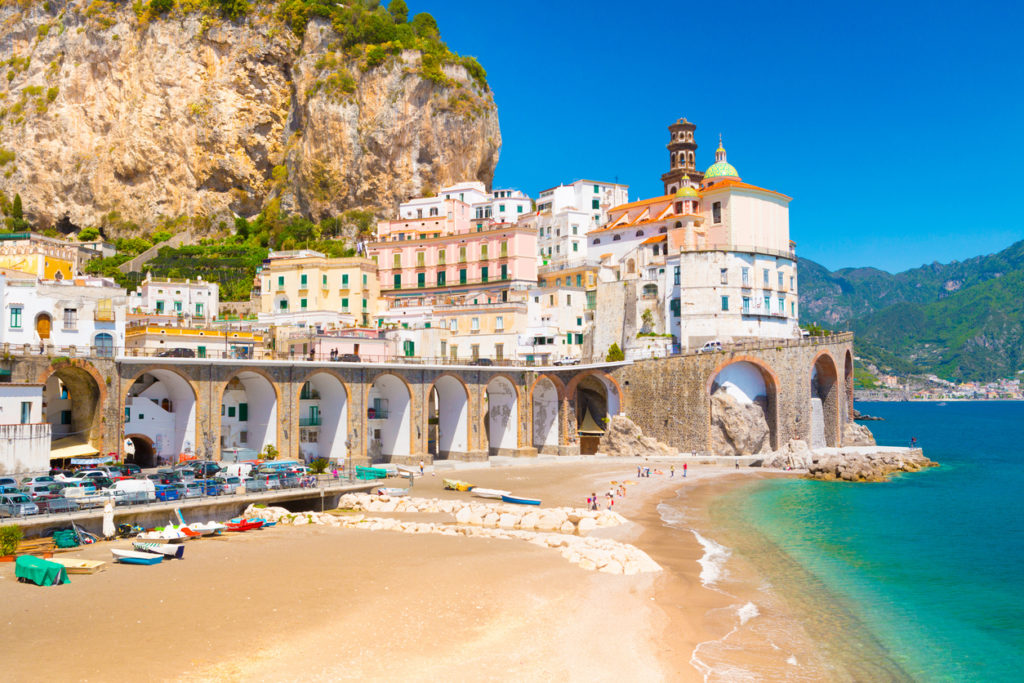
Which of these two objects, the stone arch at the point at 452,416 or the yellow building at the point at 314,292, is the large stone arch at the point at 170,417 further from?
the yellow building at the point at 314,292

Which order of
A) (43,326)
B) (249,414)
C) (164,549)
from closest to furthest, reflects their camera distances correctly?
(164,549) → (43,326) → (249,414)

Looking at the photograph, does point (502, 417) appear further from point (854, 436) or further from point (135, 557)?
point (135, 557)

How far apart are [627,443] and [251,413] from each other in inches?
1209

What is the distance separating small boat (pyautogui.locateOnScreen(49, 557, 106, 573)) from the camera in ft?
89.3

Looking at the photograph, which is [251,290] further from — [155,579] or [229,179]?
[155,579]

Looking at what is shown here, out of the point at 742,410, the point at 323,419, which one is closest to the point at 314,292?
the point at 323,419

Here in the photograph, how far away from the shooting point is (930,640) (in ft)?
80.3

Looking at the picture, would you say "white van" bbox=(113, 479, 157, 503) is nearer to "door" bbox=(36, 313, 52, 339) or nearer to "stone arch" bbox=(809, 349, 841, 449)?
"door" bbox=(36, 313, 52, 339)

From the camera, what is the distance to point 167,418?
153 ft

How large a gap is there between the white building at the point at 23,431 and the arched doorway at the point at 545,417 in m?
37.8

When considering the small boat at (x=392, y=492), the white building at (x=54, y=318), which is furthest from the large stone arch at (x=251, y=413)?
the small boat at (x=392, y=492)

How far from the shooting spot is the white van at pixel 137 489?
34.2 metres

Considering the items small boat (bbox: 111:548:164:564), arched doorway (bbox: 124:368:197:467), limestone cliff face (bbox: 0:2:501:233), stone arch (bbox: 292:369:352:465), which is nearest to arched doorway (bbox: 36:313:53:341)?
arched doorway (bbox: 124:368:197:467)

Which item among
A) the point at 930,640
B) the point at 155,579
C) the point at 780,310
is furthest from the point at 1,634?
the point at 780,310
